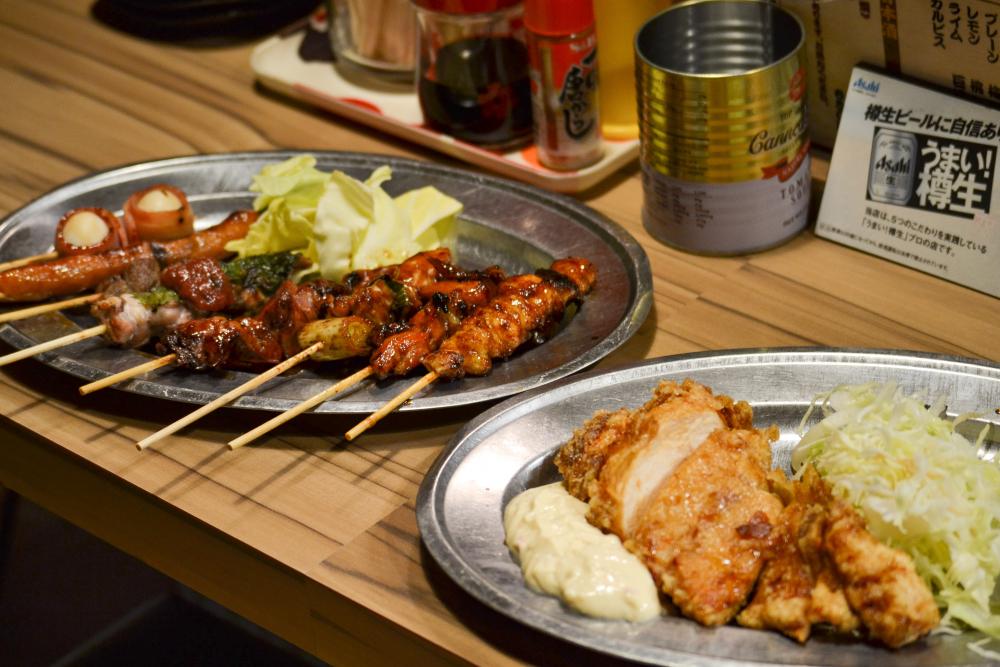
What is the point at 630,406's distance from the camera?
2.07 metres

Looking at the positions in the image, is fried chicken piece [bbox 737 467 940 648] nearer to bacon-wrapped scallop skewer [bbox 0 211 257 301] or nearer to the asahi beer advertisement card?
the asahi beer advertisement card

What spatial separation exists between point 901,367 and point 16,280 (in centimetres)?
186

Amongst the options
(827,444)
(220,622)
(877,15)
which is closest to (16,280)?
(220,622)

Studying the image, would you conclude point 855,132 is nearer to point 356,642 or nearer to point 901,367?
point 901,367

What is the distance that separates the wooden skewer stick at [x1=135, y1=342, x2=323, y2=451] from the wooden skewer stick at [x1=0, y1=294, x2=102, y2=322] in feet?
1.49

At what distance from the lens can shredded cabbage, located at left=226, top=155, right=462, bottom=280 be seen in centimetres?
264

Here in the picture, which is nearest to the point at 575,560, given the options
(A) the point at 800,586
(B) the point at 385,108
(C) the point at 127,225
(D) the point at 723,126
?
(A) the point at 800,586

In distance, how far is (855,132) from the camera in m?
2.48

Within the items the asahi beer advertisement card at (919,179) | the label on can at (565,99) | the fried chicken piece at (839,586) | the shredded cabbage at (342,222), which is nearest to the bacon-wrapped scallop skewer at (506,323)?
the shredded cabbage at (342,222)

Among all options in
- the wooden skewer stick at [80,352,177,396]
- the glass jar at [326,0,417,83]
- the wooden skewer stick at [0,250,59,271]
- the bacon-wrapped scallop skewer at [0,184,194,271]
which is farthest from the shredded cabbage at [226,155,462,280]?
the glass jar at [326,0,417,83]

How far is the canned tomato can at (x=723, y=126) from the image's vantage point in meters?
2.36

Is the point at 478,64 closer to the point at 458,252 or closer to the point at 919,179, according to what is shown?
the point at 458,252

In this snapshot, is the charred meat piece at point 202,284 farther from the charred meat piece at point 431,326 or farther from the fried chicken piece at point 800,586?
the fried chicken piece at point 800,586

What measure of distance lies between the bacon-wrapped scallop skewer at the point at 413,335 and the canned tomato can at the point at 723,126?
445mm
